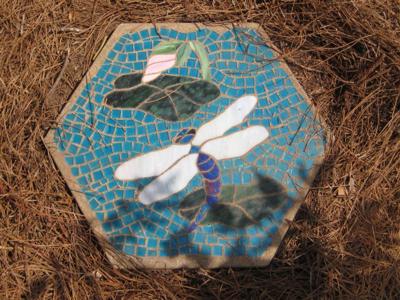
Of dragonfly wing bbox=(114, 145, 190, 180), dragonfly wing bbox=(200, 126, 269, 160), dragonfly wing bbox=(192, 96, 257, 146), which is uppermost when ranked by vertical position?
dragonfly wing bbox=(192, 96, 257, 146)

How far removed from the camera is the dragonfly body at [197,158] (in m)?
1.54

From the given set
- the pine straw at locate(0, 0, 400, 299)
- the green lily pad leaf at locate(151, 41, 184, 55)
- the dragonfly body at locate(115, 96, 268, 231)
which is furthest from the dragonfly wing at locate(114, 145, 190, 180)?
the green lily pad leaf at locate(151, 41, 184, 55)

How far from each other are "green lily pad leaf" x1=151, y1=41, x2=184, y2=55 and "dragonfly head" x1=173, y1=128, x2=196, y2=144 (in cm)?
31

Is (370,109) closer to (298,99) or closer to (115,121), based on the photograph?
(298,99)

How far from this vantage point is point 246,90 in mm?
1626

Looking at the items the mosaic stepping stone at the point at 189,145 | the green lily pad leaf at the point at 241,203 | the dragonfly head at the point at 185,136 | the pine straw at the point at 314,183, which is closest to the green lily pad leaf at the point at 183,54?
the mosaic stepping stone at the point at 189,145

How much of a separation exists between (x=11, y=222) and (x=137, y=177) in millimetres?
466

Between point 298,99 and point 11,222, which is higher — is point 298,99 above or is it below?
above

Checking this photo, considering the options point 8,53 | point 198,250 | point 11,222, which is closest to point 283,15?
point 198,250

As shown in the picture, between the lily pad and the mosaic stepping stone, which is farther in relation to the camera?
the lily pad

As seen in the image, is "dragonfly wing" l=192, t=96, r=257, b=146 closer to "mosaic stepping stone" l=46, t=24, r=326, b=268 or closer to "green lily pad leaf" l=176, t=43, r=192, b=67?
"mosaic stepping stone" l=46, t=24, r=326, b=268

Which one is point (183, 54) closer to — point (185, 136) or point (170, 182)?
point (185, 136)

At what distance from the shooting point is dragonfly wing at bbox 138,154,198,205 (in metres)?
1.54

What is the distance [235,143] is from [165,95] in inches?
11.9
